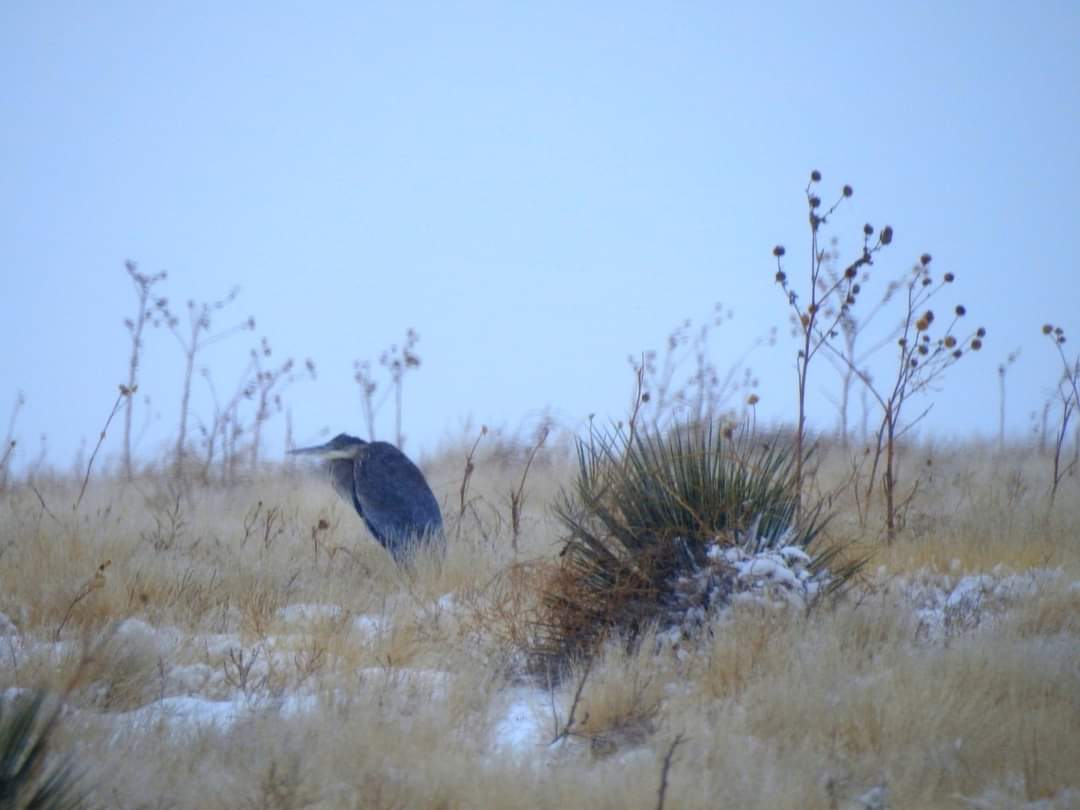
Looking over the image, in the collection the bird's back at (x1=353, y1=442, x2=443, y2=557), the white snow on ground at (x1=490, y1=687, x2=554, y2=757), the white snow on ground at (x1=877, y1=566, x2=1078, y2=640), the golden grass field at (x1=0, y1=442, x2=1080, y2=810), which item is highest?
the bird's back at (x1=353, y1=442, x2=443, y2=557)

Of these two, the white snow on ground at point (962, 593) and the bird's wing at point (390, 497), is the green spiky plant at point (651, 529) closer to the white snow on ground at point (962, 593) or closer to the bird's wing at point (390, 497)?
the white snow on ground at point (962, 593)

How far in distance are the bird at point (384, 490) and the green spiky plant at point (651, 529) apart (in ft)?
6.22

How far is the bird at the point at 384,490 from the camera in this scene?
7427 mm

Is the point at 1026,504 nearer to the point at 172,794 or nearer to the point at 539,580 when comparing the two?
the point at 539,580

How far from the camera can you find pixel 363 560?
7.60m

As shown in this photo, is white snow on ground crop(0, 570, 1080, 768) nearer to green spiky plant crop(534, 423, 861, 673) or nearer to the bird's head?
green spiky plant crop(534, 423, 861, 673)

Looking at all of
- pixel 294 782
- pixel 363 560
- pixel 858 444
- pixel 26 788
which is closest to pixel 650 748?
pixel 294 782

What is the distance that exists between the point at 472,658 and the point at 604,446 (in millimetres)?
1267

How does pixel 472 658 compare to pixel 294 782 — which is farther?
pixel 472 658

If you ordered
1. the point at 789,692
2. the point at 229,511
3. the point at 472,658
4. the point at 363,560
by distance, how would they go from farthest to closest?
the point at 229,511, the point at 363,560, the point at 472,658, the point at 789,692

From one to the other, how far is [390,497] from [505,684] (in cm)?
271

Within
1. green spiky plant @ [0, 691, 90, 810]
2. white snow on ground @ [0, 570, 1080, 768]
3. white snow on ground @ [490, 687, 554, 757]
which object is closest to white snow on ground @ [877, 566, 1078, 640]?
white snow on ground @ [0, 570, 1080, 768]

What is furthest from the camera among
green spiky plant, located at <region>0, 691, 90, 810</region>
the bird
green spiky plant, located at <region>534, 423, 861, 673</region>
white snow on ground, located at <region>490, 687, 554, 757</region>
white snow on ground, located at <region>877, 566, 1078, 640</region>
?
the bird

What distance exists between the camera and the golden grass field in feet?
11.5
